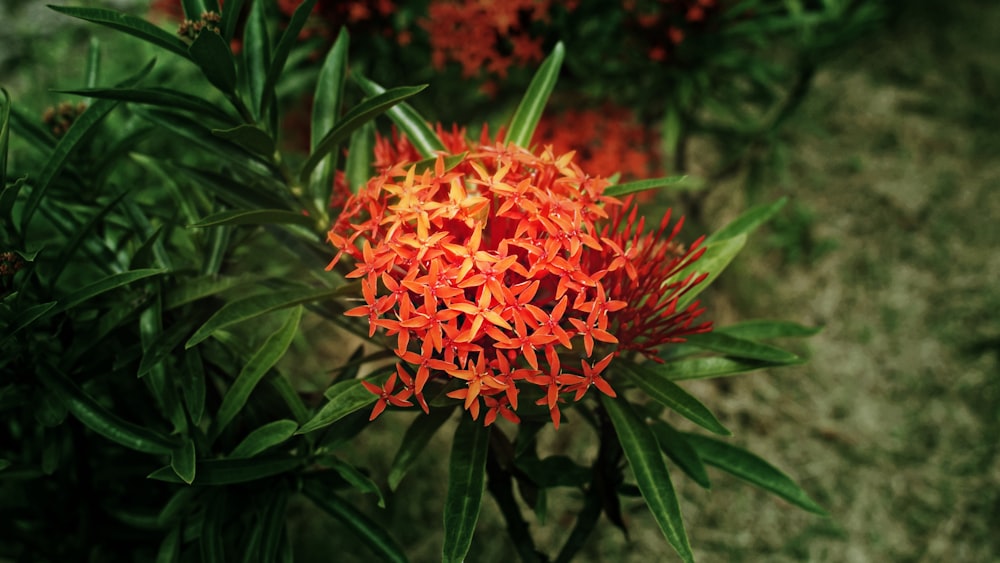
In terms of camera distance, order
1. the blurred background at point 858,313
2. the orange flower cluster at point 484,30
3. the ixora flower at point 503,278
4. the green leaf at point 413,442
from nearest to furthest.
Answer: the ixora flower at point 503,278 → the green leaf at point 413,442 → the orange flower cluster at point 484,30 → the blurred background at point 858,313

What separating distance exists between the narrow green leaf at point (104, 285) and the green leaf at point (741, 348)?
100 cm

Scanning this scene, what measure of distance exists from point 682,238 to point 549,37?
943 mm

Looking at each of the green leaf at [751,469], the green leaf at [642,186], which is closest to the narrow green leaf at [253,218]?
the green leaf at [642,186]

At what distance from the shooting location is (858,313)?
10.3ft

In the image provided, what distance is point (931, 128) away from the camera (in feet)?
12.0

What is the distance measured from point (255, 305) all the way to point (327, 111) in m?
0.48

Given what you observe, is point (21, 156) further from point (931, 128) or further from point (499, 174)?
point (931, 128)

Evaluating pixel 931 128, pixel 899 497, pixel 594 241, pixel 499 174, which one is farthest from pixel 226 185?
pixel 931 128

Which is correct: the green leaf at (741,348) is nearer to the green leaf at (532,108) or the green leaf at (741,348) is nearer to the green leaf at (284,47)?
the green leaf at (532,108)

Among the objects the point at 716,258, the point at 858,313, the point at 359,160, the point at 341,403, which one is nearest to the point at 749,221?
the point at 716,258

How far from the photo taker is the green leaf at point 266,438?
134 cm

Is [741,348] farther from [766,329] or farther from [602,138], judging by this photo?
[602,138]

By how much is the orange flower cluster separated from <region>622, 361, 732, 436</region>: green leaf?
121cm

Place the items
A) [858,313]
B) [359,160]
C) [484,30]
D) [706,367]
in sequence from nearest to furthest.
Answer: [706,367], [359,160], [484,30], [858,313]
